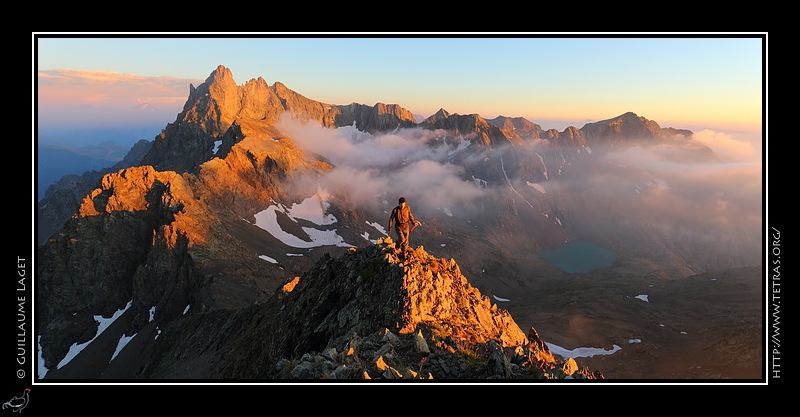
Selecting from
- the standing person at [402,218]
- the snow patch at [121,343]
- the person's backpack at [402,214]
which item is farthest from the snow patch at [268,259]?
the person's backpack at [402,214]

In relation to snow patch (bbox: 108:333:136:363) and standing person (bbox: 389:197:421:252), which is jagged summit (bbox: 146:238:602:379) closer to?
standing person (bbox: 389:197:421:252)

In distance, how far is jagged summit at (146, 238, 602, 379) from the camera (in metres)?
15.8

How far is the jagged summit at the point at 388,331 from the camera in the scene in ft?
51.9

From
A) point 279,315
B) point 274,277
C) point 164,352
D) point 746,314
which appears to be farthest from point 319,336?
point 746,314
